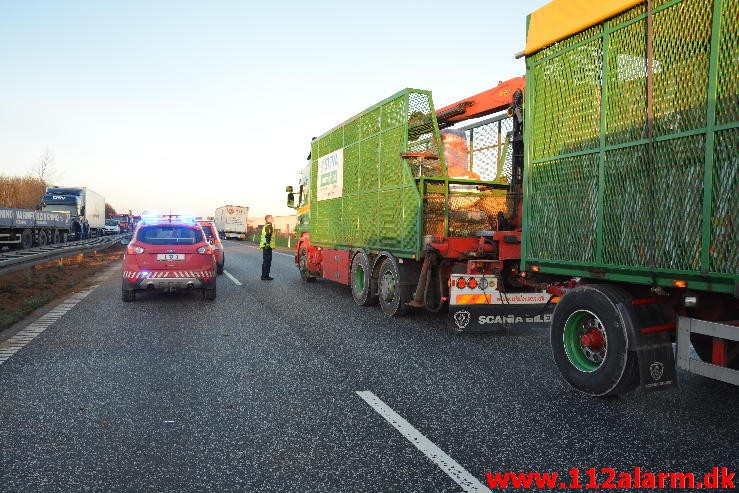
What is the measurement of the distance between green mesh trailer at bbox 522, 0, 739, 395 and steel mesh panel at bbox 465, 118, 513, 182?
298 centimetres

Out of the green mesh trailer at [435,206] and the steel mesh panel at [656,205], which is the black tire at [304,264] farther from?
the steel mesh panel at [656,205]

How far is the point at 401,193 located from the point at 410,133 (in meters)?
0.98

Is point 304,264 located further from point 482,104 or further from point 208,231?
point 482,104

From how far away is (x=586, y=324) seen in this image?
4988 millimetres

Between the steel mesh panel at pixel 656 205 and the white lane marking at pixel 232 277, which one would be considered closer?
the steel mesh panel at pixel 656 205

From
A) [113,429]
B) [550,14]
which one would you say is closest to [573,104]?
[550,14]

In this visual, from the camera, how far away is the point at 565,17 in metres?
5.07

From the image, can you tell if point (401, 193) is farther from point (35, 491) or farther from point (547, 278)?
point (35, 491)

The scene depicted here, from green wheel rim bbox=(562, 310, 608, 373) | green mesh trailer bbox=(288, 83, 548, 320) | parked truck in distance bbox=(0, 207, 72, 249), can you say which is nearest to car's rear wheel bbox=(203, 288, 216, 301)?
green mesh trailer bbox=(288, 83, 548, 320)

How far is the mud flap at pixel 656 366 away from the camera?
420 cm

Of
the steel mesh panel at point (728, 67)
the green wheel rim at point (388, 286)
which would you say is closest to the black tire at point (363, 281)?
the green wheel rim at point (388, 286)

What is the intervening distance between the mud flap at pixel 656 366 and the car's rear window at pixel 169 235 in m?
8.68

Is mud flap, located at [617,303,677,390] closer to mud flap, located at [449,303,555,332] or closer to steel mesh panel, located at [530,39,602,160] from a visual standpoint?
steel mesh panel, located at [530,39,602,160]

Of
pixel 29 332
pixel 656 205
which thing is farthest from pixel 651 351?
pixel 29 332
